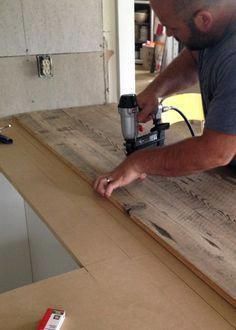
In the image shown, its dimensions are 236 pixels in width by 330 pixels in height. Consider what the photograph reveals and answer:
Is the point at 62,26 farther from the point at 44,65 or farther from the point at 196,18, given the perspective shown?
the point at 196,18

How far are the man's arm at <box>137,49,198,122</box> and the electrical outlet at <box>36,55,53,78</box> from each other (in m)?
0.67

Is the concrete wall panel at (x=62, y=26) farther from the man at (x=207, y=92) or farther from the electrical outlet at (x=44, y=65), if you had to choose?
the man at (x=207, y=92)

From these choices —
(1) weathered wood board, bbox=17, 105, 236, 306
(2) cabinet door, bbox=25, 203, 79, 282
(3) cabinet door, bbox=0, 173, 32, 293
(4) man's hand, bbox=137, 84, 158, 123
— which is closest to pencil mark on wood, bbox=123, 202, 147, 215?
(1) weathered wood board, bbox=17, 105, 236, 306

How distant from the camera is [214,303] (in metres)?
0.73

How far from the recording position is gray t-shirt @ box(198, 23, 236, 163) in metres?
0.91

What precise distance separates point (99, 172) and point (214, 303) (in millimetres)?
627

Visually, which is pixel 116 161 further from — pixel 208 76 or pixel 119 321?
pixel 119 321

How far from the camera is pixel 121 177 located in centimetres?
110

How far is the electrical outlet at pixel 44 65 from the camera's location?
1.92m

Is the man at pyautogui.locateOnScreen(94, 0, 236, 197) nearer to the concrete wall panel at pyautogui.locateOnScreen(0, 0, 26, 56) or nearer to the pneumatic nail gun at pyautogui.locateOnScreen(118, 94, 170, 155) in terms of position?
the pneumatic nail gun at pyautogui.locateOnScreen(118, 94, 170, 155)

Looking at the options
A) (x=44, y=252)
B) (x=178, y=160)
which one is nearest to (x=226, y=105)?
(x=178, y=160)

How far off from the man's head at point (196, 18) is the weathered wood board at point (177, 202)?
404 mm

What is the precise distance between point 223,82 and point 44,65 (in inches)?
47.1

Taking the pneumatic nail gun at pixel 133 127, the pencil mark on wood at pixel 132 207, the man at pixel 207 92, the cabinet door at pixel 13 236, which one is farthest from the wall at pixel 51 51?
the pencil mark on wood at pixel 132 207
